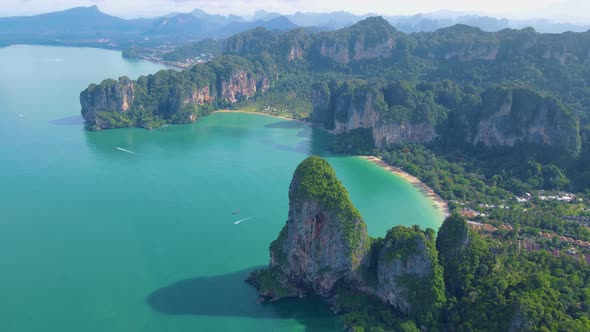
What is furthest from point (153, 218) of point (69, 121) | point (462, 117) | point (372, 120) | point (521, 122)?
point (69, 121)

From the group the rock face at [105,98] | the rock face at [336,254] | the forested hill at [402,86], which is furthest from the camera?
the rock face at [105,98]

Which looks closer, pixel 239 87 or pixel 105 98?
pixel 105 98

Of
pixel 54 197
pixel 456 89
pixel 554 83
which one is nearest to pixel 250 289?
pixel 54 197

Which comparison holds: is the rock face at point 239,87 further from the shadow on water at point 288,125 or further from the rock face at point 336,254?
the rock face at point 336,254

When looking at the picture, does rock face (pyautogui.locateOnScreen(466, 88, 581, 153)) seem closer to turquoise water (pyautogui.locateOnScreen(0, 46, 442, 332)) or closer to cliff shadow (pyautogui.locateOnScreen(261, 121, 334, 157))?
turquoise water (pyautogui.locateOnScreen(0, 46, 442, 332))

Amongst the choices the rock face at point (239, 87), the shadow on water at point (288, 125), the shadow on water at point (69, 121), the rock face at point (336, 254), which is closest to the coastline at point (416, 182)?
the rock face at point (336, 254)

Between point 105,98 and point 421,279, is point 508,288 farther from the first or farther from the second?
point 105,98
